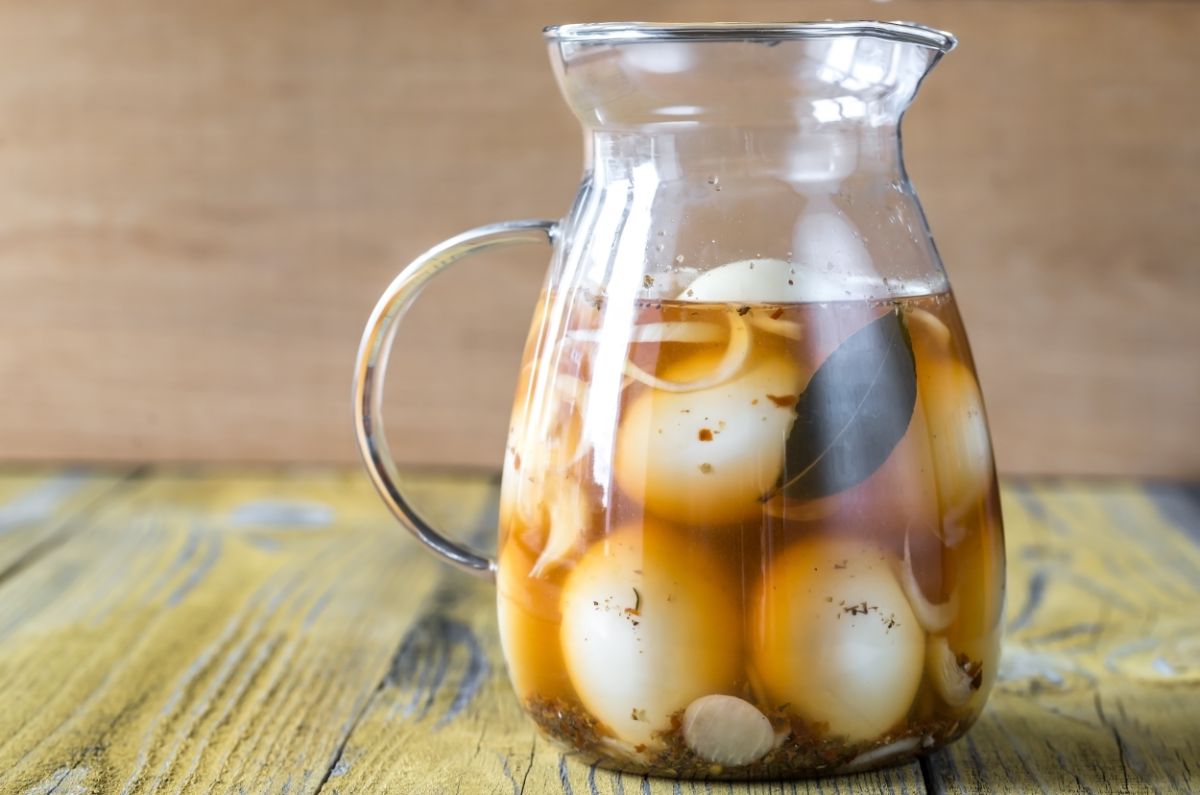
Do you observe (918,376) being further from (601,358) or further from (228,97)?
(228,97)

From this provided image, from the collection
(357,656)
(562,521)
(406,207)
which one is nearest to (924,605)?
(562,521)

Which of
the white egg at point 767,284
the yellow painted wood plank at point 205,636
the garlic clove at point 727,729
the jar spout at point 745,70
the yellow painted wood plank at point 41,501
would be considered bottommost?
the yellow painted wood plank at point 41,501

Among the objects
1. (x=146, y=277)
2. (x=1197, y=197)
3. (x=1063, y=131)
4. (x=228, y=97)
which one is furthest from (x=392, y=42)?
(x=1197, y=197)

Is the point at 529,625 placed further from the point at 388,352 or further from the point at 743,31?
the point at 743,31

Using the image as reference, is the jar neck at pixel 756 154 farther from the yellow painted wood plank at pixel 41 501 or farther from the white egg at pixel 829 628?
the yellow painted wood plank at pixel 41 501

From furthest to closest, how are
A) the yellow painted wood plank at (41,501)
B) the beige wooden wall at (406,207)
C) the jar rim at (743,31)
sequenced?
the beige wooden wall at (406,207)
the yellow painted wood plank at (41,501)
the jar rim at (743,31)

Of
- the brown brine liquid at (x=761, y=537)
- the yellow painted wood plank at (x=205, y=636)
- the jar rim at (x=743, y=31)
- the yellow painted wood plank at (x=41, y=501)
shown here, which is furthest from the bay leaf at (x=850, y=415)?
the yellow painted wood plank at (x=41, y=501)

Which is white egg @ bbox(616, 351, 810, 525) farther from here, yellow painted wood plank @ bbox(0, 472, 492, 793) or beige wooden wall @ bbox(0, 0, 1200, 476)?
beige wooden wall @ bbox(0, 0, 1200, 476)
